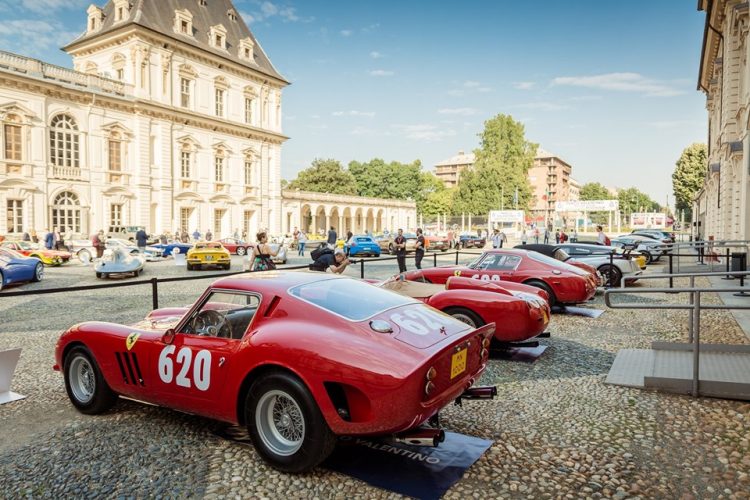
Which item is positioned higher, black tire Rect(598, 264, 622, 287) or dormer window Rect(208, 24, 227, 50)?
dormer window Rect(208, 24, 227, 50)

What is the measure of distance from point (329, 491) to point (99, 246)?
28560 mm

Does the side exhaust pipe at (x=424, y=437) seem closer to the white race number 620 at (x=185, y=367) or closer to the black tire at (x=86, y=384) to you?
the white race number 620 at (x=185, y=367)

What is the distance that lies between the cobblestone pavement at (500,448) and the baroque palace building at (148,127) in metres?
35.3

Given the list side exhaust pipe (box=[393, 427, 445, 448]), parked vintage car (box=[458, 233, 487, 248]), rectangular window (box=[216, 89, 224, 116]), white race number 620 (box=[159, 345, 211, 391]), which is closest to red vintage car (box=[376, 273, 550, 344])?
side exhaust pipe (box=[393, 427, 445, 448])

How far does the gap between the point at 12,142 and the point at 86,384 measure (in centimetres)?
3685

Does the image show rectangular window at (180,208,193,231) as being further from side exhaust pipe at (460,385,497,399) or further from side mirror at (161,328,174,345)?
side exhaust pipe at (460,385,497,399)

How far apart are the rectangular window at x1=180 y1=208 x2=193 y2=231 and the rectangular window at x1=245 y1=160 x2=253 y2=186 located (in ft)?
25.4

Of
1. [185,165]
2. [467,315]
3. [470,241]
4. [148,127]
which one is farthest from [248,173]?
[467,315]

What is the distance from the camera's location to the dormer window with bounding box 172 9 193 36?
4587 centimetres

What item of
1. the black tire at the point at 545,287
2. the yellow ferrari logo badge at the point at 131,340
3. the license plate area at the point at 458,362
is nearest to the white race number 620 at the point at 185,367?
the yellow ferrari logo badge at the point at 131,340

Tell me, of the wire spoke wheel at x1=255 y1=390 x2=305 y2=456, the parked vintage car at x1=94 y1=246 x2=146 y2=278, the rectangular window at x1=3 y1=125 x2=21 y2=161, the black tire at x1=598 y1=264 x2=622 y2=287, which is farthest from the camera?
the rectangular window at x1=3 y1=125 x2=21 y2=161

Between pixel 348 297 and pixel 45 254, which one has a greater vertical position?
pixel 348 297

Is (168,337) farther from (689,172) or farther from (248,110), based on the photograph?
(689,172)

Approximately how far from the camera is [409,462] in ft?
12.7
